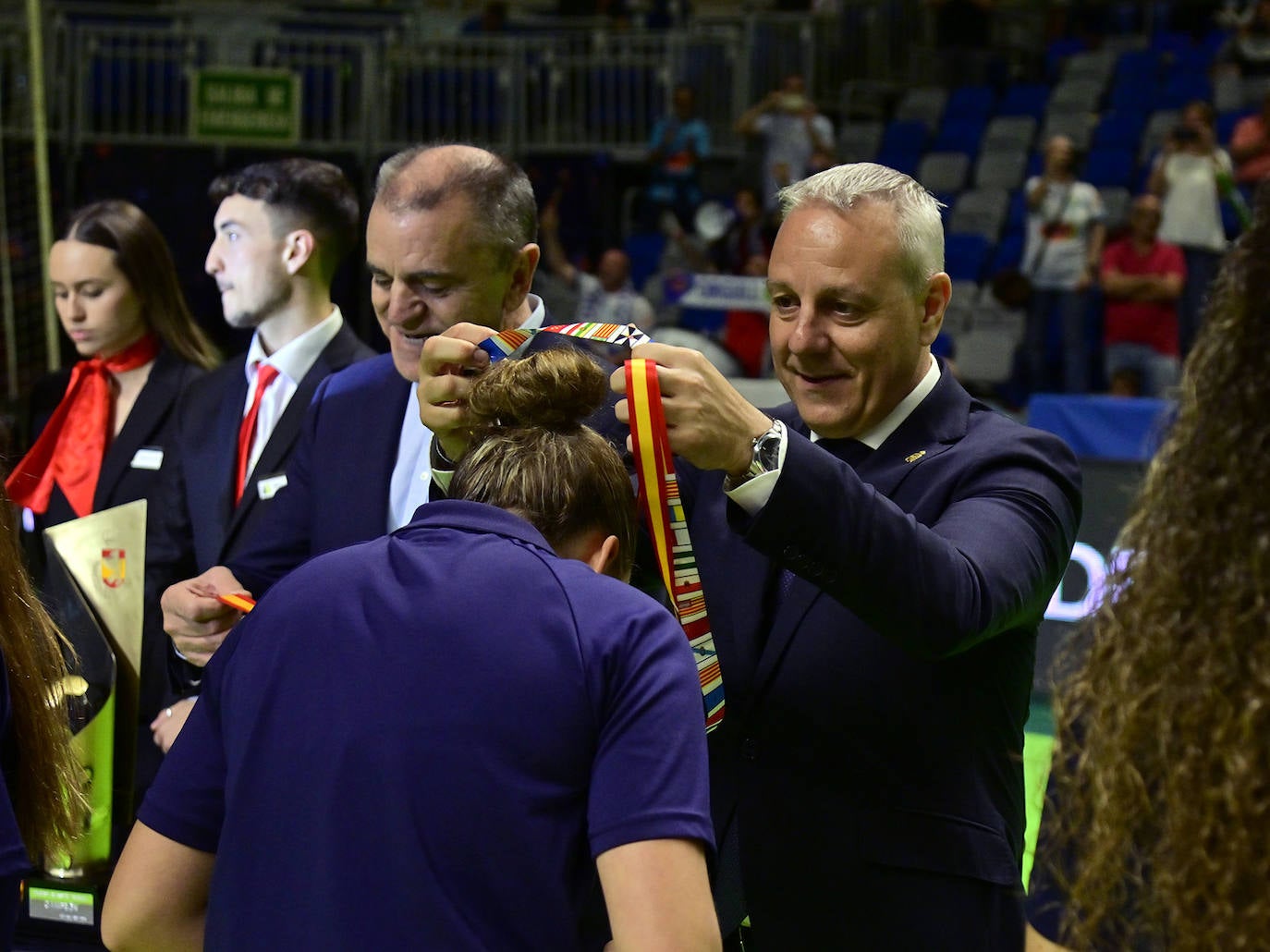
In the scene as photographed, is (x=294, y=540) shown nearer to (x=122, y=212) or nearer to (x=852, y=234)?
(x=852, y=234)

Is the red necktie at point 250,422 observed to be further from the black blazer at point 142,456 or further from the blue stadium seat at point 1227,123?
the blue stadium seat at point 1227,123

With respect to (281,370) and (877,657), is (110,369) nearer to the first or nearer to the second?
(281,370)

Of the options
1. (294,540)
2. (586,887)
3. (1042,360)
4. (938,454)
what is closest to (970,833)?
(938,454)

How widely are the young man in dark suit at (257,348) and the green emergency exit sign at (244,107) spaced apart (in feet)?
24.7

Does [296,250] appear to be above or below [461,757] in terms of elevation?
above

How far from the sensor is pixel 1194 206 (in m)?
8.82

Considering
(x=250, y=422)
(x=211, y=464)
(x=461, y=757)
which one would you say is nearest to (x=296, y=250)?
(x=250, y=422)

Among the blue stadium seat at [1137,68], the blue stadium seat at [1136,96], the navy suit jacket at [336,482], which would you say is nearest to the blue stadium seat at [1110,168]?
the blue stadium seat at [1136,96]

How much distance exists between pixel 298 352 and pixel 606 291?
20.3 feet

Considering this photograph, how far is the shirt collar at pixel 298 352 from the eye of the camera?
11.6 feet

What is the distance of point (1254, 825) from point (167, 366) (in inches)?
126

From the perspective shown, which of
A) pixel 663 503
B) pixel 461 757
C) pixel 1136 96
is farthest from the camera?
pixel 1136 96

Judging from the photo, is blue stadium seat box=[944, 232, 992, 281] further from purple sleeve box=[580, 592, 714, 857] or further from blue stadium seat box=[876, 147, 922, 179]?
purple sleeve box=[580, 592, 714, 857]

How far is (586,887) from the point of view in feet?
5.11
